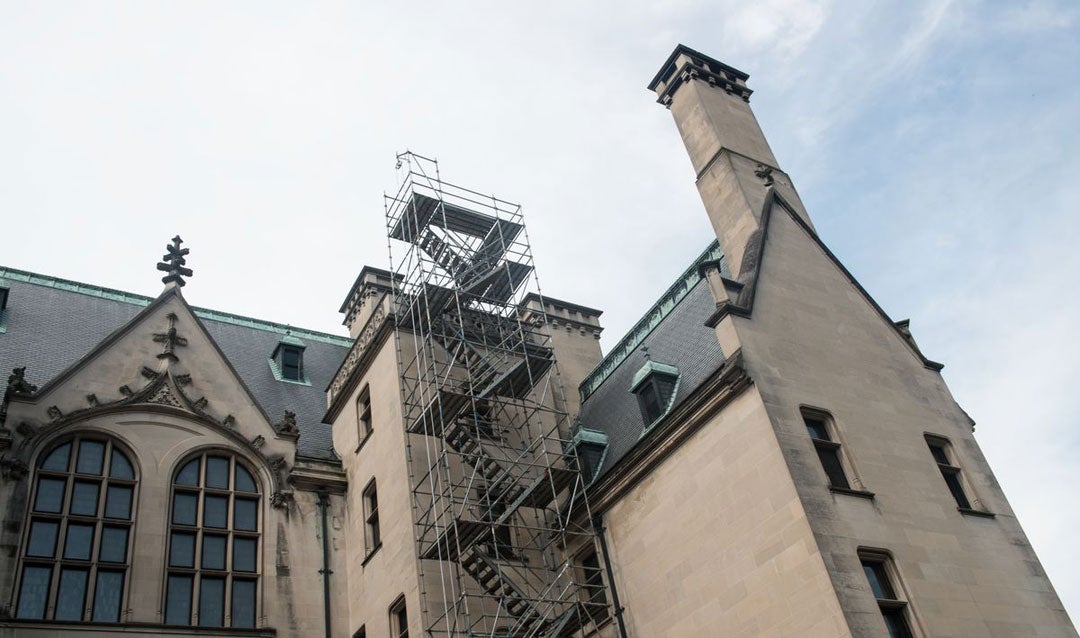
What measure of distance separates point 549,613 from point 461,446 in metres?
4.32

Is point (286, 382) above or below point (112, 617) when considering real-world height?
above

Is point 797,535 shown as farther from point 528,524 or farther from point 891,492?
point 528,524

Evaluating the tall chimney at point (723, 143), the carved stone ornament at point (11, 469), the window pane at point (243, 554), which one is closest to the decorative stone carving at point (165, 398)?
the carved stone ornament at point (11, 469)

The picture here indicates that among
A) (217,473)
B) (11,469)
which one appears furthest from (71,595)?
(217,473)

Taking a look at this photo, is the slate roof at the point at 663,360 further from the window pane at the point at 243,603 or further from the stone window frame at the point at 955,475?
the window pane at the point at 243,603

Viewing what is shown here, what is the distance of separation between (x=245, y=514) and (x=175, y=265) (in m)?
8.29

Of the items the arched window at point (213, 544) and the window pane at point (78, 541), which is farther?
the arched window at point (213, 544)

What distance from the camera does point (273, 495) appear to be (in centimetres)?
2336

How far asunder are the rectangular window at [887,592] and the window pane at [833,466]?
1381mm

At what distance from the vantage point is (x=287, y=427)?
24656 mm

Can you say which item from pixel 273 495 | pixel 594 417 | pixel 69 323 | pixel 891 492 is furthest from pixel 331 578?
pixel 891 492

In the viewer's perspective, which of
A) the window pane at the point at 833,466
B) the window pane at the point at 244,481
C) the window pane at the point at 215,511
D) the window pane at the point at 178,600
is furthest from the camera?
the window pane at the point at 244,481

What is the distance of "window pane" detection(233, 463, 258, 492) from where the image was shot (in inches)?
920

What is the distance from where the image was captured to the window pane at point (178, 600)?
805 inches
